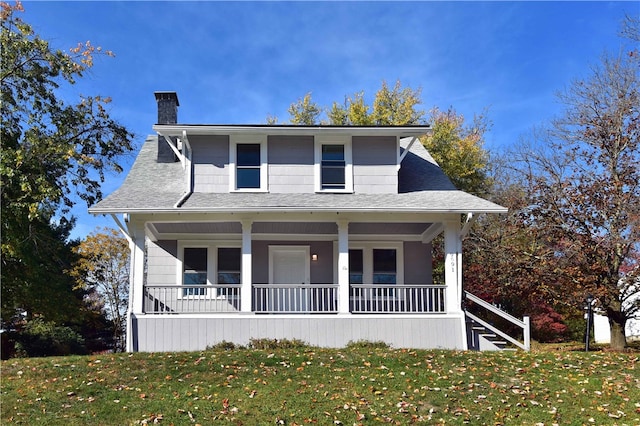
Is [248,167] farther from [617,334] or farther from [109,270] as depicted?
[109,270]

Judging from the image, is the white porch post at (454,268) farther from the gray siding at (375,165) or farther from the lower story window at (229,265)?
the lower story window at (229,265)

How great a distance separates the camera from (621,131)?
16.6m

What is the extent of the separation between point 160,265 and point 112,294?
11.2m

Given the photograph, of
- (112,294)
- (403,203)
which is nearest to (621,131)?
(403,203)

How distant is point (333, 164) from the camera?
613 inches

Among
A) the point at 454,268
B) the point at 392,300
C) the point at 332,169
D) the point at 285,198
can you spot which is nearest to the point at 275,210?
the point at 285,198

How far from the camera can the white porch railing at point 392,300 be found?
1379cm

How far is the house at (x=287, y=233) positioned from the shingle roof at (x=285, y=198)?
5 cm

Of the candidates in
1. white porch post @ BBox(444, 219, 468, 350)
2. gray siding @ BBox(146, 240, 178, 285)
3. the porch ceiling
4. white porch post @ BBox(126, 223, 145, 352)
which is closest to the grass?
white porch post @ BBox(126, 223, 145, 352)

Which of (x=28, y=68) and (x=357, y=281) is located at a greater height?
(x=28, y=68)

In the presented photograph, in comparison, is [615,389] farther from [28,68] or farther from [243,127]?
[28,68]

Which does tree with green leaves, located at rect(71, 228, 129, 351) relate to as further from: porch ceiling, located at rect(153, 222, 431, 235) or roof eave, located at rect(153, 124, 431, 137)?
roof eave, located at rect(153, 124, 431, 137)

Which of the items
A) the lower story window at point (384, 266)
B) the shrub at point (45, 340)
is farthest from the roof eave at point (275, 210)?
the shrub at point (45, 340)

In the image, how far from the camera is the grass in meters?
8.27
